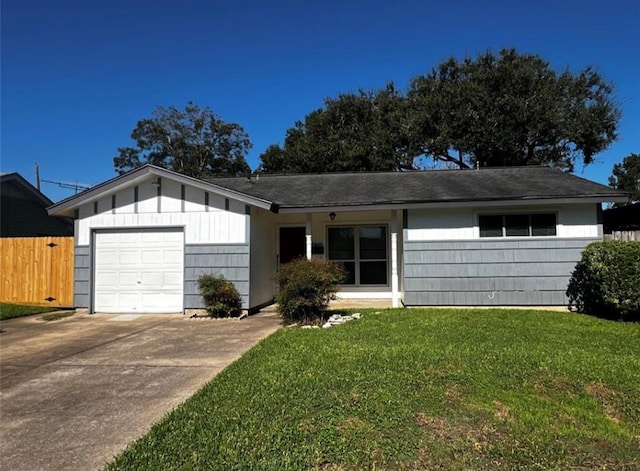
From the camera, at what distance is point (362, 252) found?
13.0 m

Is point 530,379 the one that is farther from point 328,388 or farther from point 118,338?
point 118,338

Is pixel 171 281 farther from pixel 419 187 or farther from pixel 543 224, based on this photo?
pixel 543 224

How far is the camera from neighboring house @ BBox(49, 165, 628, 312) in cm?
1025

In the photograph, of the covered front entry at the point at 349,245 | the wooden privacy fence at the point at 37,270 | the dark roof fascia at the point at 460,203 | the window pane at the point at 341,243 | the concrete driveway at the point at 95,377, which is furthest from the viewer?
the window pane at the point at 341,243

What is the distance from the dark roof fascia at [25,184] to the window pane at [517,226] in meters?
18.1

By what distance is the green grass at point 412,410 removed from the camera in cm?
316

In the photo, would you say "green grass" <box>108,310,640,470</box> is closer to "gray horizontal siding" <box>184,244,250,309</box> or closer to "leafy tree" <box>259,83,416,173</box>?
"gray horizontal siding" <box>184,244,250,309</box>

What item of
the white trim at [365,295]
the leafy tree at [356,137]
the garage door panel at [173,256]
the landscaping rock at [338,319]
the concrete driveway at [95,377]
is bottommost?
the concrete driveway at [95,377]

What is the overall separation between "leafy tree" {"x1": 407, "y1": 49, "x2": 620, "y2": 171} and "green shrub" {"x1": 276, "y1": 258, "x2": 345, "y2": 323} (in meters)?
20.1

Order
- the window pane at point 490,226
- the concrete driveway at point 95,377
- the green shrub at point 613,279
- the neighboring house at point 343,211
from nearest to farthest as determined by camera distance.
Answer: the concrete driveway at point 95,377
the green shrub at point 613,279
the neighboring house at point 343,211
the window pane at point 490,226

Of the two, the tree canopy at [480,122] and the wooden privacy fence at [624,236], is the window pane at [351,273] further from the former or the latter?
the tree canopy at [480,122]

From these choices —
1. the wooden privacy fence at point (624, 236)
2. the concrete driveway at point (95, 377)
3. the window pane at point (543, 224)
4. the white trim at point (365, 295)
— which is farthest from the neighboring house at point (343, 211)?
the concrete driveway at point (95, 377)

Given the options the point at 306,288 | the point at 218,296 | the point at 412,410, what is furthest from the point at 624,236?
the point at 218,296

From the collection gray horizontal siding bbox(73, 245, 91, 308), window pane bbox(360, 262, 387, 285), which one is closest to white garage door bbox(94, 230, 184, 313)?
gray horizontal siding bbox(73, 245, 91, 308)
